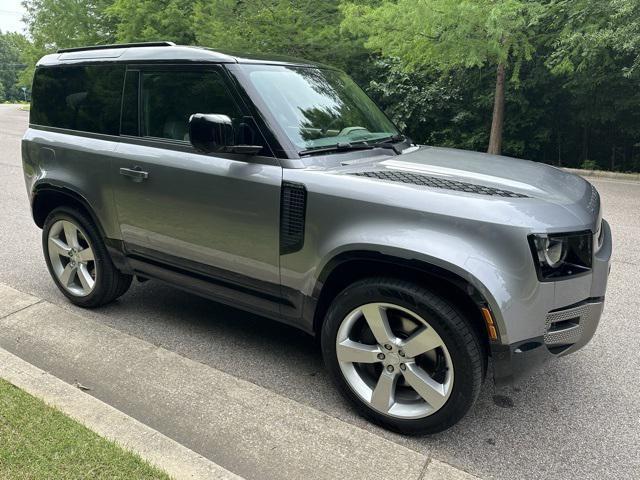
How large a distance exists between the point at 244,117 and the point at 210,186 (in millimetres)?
456

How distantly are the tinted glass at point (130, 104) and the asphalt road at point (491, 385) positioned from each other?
1.47 meters

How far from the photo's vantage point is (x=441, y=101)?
15.5 metres

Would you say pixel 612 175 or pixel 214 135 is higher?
pixel 214 135

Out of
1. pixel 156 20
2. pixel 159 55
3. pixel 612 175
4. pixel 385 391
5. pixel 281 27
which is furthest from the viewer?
pixel 156 20

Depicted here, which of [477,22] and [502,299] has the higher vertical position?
[477,22]

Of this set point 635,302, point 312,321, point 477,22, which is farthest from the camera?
Answer: point 477,22

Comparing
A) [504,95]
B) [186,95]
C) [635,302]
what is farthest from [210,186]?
[504,95]

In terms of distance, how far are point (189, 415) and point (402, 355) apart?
1.22m

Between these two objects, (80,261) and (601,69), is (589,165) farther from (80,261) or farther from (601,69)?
(80,261)

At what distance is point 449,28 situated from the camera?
1116 cm

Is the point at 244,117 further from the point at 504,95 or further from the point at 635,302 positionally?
the point at 504,95

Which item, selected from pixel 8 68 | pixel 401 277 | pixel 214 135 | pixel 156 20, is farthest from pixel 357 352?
pixel 8 68

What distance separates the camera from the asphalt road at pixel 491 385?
2.63 m

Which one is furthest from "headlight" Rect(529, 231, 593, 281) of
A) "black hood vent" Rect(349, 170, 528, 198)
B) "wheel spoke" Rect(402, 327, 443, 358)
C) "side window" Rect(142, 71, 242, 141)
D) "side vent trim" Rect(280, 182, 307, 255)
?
"side window" Rect(142, 71, 242, 141)
